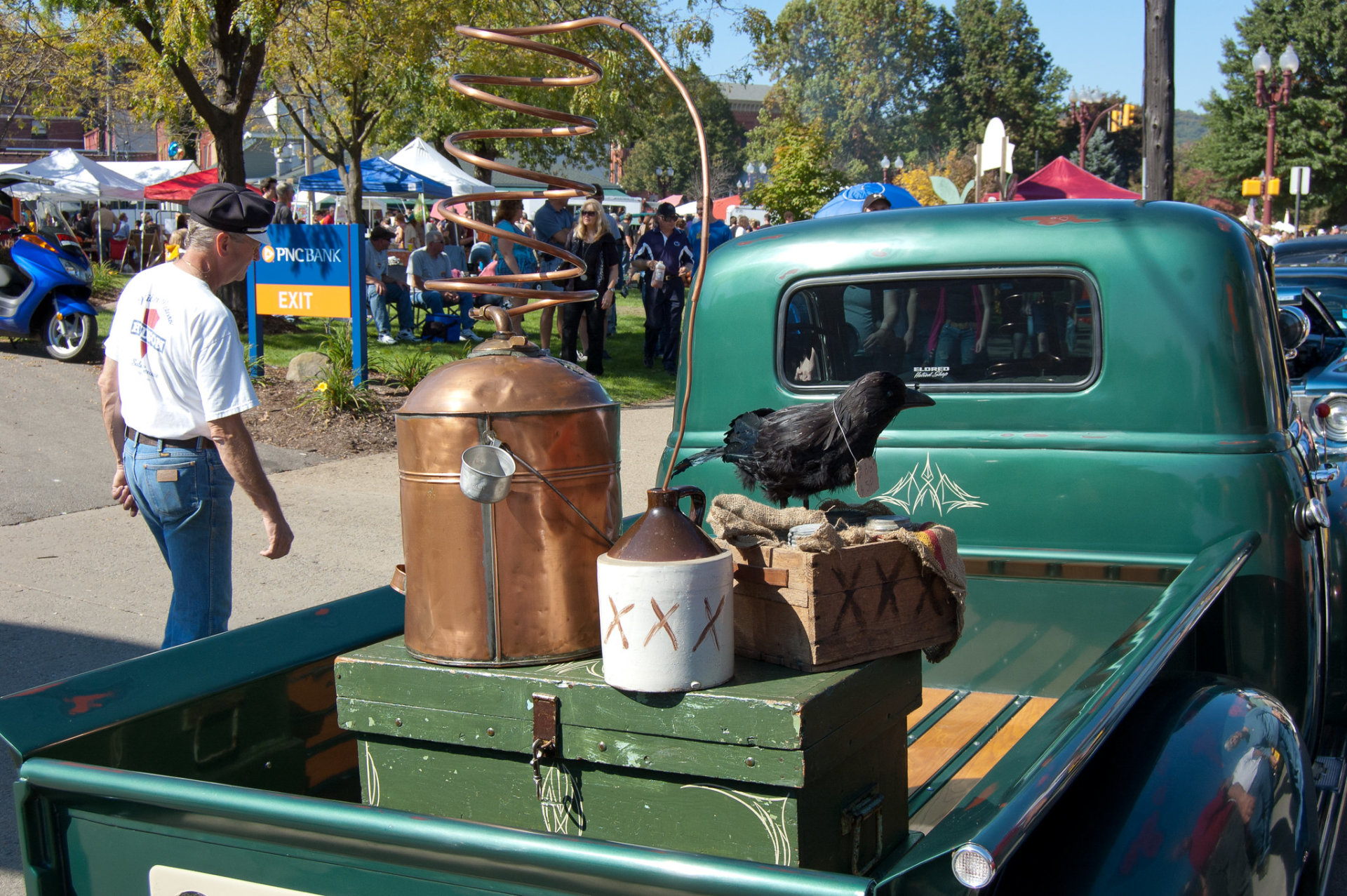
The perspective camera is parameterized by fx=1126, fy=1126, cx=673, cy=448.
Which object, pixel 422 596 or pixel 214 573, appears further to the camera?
pixel 214 573

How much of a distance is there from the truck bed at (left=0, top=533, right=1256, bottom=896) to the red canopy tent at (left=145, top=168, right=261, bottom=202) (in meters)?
24.6

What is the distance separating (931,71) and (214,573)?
10144 cm

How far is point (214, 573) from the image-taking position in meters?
3.62

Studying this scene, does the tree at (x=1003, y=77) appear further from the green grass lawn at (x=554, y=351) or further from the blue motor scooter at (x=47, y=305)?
the blue motor scooter at (x=47, y=305)

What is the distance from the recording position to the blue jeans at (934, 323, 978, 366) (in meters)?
3.47

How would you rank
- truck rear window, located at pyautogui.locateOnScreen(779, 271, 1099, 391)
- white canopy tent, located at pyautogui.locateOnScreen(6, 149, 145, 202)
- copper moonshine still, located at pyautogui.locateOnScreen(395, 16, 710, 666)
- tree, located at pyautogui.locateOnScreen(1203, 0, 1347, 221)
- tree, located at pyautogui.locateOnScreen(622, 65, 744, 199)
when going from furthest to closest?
tree, located at pyautogui.locateOnScreen(622, 65, 744, 199) → tree, located at pyautogui.locateOnScreen(1203, 0, 1347, 221) → white canopy tent, located at pyautogui.locateOnScreen(6, 149, 145, 202) → truck rear window, located at pyautogui.locateOnScreen(779, 271, 1099, 391) → copper moonshine still, located at pyautogui.locateOnScreen(395, 16, 710, 666)

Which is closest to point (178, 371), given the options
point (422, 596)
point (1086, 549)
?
point (422, 596)

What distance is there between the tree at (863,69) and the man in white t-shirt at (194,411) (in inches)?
3667

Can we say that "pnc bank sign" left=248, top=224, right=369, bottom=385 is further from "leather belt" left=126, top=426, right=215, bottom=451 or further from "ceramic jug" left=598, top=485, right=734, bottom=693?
"ceramic jug" left=598, top=485, right=734, bottom=693

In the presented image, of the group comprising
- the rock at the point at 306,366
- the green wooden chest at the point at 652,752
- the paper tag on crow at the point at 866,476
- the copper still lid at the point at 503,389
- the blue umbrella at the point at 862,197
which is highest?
the blue umbrella at the point at 862,197

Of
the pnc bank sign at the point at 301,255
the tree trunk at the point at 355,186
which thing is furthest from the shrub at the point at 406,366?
the tree trunk at the point at 355,186

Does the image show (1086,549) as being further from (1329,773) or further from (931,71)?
(931,71)

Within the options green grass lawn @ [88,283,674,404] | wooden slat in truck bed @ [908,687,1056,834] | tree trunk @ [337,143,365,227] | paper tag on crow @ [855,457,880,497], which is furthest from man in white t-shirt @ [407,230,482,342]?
paper tag on crow @ [855,457,880,497]

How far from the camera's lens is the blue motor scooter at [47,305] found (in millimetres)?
11703
